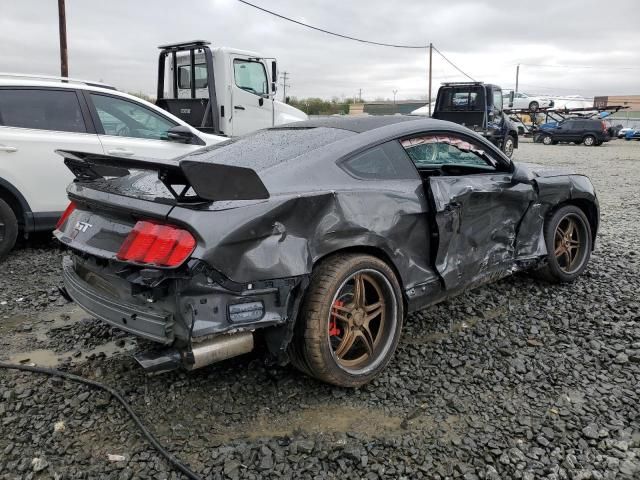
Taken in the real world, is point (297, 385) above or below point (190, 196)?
below

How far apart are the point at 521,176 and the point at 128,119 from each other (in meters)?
4.21

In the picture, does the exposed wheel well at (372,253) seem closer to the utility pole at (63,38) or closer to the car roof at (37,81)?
the car roof at (37,81)

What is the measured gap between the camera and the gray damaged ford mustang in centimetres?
244

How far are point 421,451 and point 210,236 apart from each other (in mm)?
1391

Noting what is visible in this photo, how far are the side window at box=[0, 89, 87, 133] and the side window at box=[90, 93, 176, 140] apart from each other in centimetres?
25

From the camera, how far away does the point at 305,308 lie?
274 cm

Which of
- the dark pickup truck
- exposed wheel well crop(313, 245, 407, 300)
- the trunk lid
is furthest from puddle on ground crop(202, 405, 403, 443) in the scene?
the dark pickup truck

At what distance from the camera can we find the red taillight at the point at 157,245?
2393 millimetres

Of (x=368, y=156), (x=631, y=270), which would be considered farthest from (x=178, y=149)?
(x=631, y=270)

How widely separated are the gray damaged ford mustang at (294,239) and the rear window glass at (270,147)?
18mm

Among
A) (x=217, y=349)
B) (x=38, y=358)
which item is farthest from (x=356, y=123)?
(x=38, y=358)

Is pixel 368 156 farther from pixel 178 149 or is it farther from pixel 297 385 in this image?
pixel 178 149

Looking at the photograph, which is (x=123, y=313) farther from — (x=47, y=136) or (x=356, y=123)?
(x=47, y=136)

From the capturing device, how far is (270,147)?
3.28m
